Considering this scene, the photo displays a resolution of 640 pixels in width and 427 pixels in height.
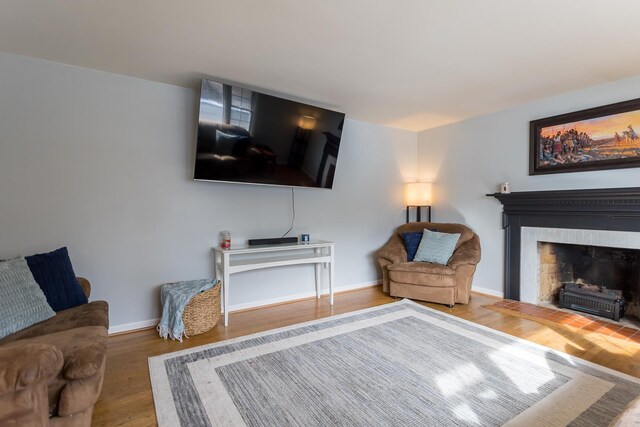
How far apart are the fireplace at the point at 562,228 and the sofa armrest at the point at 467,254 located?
37cm

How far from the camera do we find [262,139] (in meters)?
3.12

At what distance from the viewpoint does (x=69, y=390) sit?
1.35 metres

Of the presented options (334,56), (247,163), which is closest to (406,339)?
(247,163)

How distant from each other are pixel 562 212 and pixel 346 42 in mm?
2836

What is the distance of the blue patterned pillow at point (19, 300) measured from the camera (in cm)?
173

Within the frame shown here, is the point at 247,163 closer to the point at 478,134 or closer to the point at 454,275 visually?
the point at 454,275

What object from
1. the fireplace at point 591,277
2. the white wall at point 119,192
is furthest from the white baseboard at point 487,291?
the white wall at point 119,192

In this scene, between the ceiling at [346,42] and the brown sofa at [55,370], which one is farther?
the ceiling at [346,42]

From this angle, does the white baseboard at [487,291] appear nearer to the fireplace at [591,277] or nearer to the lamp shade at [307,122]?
the fireplace at [591,277]

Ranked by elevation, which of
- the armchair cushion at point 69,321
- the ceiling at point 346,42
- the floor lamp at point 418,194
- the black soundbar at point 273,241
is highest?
the ceiling at point 346,42

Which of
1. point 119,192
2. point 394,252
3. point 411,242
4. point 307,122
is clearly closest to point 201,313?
Result: point 119,192

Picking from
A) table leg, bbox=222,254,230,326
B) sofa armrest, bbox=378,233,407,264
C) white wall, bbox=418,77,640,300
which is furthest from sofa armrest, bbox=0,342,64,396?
white wall, bbox=418,77,640,300

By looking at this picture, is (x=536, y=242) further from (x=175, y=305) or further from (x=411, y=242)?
(x=175, y=305)

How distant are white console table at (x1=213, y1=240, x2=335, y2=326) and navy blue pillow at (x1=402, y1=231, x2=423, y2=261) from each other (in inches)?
42.6
